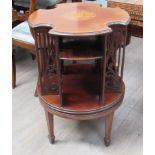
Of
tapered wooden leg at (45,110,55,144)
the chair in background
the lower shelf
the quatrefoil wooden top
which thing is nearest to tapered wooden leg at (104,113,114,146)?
the lower shelf

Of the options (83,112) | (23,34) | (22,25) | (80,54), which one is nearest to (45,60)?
(80,54)

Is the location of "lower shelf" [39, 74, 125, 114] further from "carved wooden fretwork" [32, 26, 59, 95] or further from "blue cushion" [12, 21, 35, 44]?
"blue cushion" [12, 21, 35, 44]

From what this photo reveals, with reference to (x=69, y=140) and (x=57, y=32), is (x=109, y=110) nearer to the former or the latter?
(x=69, y=140)

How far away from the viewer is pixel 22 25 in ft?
6.82

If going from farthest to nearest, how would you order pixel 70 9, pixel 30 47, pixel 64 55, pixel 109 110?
1. pixel 30 47
2. pixel 70 9
3. pixel 109 110
4. pixel 64 55

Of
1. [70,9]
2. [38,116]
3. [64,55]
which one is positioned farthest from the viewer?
[38,116]

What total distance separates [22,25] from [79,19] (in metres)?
0.92

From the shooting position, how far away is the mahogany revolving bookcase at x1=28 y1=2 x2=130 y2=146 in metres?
1.20

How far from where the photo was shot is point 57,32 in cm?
114

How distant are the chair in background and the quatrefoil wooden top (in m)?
0.51

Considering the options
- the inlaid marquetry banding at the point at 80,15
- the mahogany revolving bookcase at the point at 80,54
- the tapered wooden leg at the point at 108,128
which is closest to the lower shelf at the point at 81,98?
the mahogany revolving bookcase at the point at 80,54

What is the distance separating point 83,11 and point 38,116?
0.87 metres

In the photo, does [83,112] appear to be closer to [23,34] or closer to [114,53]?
[114,53]
